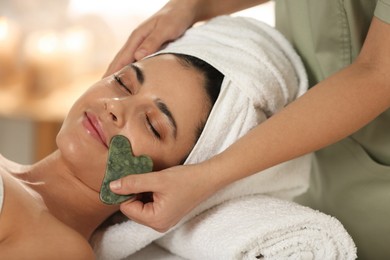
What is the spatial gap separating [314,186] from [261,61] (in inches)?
14.5

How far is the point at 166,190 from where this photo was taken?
140 centimetres

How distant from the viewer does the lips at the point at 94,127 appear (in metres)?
1.58

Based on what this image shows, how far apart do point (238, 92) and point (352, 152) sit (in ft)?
1.00

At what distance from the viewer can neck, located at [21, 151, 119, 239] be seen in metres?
1.68

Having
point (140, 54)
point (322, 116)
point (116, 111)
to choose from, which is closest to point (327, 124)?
point (322, 116)

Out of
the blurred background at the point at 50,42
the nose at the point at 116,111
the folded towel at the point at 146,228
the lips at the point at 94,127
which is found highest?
the nose at the point at 116,111

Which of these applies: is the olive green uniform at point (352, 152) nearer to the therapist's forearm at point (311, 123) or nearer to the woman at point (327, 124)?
the woman at point (327, 124)

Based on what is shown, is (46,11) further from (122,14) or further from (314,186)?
(314,186)

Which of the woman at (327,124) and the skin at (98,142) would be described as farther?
the skin at (98,142)

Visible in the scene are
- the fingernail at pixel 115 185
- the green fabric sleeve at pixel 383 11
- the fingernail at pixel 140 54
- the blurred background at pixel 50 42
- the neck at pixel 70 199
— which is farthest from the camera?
the blurred background at pixel 50 42

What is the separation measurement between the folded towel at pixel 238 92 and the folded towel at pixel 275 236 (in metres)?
0.11

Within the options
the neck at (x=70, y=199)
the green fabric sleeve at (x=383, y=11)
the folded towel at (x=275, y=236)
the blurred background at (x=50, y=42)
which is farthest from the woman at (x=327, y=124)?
the blurred background at (x=50, y=42)

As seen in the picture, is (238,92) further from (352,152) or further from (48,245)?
(48,245)

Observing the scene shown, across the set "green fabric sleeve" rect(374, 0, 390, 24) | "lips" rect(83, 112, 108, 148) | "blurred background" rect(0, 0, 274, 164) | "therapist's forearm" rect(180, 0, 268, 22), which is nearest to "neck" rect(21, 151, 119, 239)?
"lips" rect(83, 112, 108, 148)
